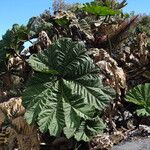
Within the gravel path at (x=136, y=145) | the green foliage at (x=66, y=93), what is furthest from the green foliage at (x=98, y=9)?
the gravel path at (x=136, y=145)

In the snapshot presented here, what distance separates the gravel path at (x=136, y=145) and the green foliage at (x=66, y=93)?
0.39 meters

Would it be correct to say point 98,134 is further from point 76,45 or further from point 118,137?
point 76,45

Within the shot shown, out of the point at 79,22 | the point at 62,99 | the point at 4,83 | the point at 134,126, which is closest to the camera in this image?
the point at 62,99

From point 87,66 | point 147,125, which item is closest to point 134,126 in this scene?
point 147,125

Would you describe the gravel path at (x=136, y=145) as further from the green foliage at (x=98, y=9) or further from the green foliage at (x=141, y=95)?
the green foliage at (x=98, y=9)

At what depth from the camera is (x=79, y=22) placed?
693 cm

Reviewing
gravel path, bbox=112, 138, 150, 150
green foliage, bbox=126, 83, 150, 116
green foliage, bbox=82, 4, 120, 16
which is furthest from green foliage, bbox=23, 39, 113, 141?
green foliage, bbox=82, 4, 120, 16

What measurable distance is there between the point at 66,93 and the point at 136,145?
1.07 metres

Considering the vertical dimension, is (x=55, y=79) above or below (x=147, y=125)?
above

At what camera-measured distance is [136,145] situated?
5.61 metres

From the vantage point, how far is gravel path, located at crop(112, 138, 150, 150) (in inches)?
218

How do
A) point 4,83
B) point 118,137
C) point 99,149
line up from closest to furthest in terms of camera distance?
point 99,149, point 118,137, point 4,83

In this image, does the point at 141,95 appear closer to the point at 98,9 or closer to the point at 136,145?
the point at 136,145

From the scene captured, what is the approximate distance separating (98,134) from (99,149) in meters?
0.23
